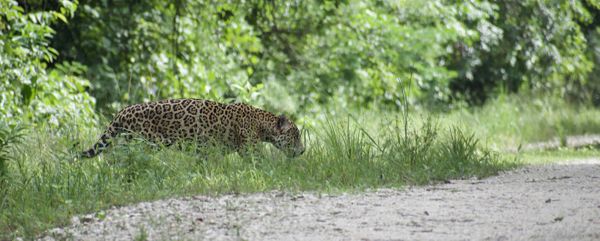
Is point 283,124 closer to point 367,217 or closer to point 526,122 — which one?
point 367,217

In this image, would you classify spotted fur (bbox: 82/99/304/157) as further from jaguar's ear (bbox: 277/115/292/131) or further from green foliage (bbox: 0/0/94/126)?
green foliage (bbox: 0/0/94/126)

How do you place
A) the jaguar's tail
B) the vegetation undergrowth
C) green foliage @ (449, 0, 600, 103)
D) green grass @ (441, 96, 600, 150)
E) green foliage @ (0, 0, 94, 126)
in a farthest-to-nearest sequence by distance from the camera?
1. green foliage @ (449, 0, 600, 103)
2. green grass @ (441, 96, 600, 150)
3. green foliage @ (0, 0, 94, 126)
4. the jaguar's tail
5. the vegetation undergrowth

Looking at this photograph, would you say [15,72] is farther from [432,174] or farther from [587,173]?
[587,173]

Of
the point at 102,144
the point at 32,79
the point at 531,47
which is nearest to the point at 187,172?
the point at 102,144

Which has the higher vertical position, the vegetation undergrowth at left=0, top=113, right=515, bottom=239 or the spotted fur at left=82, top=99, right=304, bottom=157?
the spotted fur at left=82, top=99, right=304, bottom=157

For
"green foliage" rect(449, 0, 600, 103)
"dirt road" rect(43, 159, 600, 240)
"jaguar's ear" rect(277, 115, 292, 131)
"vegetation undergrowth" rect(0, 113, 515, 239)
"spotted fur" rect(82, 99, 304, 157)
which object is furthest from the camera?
"green foliage" rect(449, 0, 600, 103)

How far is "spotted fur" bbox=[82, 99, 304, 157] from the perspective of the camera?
947 centimetres

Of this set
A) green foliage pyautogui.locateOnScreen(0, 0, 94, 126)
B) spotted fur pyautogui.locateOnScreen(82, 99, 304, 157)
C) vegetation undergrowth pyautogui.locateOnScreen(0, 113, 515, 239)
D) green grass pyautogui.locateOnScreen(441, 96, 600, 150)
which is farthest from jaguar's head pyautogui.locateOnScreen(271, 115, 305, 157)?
green grass pyautogui.locateOnScreen(441, 96, 600, 150)

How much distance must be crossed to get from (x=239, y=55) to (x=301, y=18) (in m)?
1.40

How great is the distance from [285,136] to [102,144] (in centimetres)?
195

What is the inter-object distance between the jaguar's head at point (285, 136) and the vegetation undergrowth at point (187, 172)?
0.76 feet

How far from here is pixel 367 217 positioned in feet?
21.9

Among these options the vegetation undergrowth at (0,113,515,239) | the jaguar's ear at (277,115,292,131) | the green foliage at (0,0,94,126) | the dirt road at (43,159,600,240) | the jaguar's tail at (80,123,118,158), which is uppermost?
the green foliage at (0,0,94,126)

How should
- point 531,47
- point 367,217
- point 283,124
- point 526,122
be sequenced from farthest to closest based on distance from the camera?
point 531,47, point 526,122, point 283,124, point 367,217
